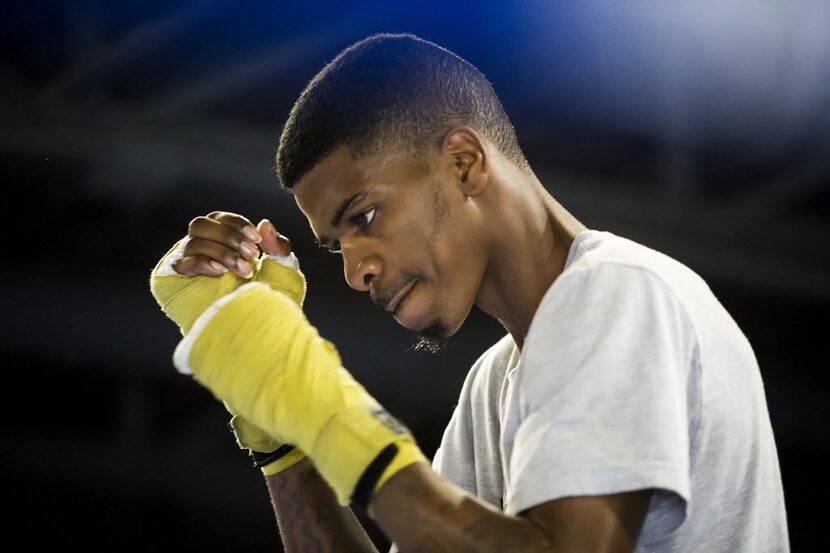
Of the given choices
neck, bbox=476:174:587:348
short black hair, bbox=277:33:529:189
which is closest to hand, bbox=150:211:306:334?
short black hair, bbox=277:33:529:189

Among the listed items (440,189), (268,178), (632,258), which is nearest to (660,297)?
(632,258)

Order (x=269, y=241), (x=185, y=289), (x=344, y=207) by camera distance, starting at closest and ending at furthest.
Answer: (x=344, y=207) < (x=185, y=289) < (x=269, y=241)

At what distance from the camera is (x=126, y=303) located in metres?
2.65

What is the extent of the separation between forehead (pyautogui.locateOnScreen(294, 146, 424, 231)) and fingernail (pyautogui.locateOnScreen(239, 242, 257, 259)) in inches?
5.2

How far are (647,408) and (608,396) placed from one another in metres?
0.04

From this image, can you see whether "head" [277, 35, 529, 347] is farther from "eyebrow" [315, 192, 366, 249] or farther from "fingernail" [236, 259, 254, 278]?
"fingernail" [236, 259, 254, 278]

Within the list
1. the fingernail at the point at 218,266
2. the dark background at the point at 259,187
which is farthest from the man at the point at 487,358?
the dark background at the point at 259,187

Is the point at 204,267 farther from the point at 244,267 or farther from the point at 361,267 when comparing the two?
the point at 361,267

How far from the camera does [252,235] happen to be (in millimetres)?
1448

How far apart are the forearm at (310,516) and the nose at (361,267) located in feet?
1.31

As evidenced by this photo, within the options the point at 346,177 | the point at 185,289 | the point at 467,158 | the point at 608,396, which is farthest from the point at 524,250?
the point at 185,289

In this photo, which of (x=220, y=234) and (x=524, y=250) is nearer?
(x=524, y=250)

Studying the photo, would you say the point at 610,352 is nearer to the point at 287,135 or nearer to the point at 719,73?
the point at 287,135

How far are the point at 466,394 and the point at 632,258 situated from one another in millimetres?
603
